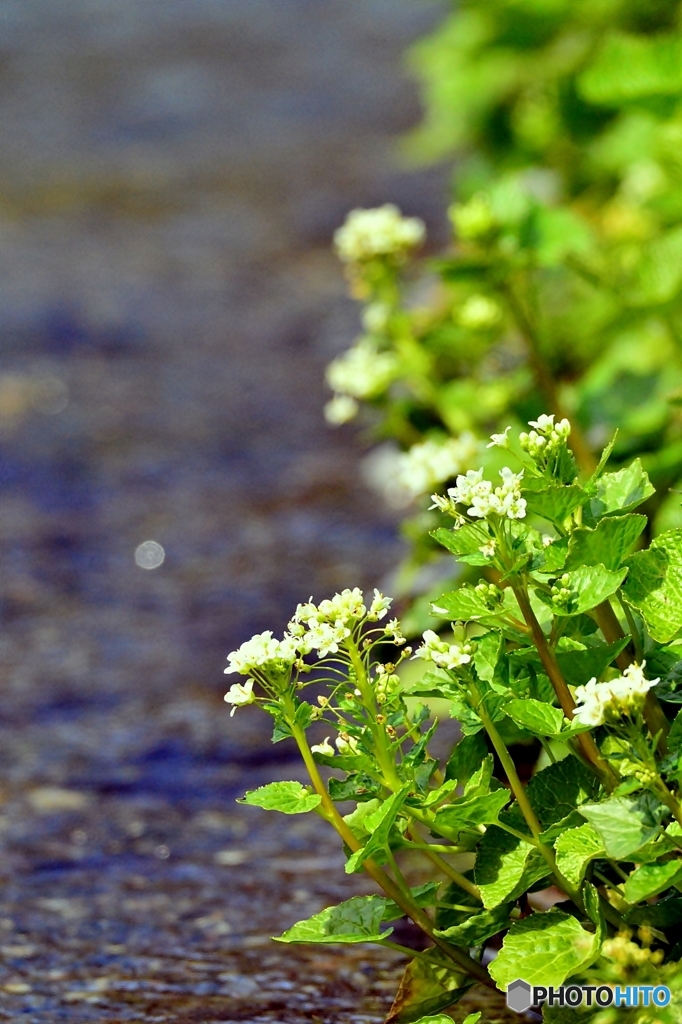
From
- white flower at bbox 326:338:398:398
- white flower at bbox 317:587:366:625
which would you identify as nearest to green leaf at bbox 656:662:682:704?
white flower at bbox 317:587:366:625

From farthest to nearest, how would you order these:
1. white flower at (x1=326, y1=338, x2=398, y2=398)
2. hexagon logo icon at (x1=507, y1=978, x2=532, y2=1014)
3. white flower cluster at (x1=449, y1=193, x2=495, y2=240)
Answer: white flower at (x1=326, y1=338, x2=398, y2=398)
white flower cluster at (x1=449, y1=193, x2=495, y2=240)
hexagon logo icon at (x1=507, y1=978, x2=532, y2=1014)

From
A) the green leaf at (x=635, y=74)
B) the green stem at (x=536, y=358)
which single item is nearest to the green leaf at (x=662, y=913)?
the green stem at (x=536, y=358)

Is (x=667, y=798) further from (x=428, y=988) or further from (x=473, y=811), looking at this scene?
(x=428, y=988)

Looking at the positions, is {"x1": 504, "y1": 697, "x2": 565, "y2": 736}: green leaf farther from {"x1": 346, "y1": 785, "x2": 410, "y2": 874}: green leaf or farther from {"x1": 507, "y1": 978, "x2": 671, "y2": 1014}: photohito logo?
{"x1": 507, "y1": 978, "x2": 671, "y2": 1014}: photohito logo

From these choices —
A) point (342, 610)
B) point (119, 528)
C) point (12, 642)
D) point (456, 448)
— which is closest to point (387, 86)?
point (119, 528)

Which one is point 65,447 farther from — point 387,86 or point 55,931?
point 387,86

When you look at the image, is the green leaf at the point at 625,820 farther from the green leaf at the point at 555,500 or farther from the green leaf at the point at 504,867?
the green leaf at the point at 555,500
